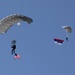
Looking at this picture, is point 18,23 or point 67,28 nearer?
point 18,23

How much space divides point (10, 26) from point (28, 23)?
2.21 metres

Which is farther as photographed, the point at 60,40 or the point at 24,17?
the point at 60,40

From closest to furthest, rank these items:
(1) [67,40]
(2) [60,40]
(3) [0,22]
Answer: (3) [0,22] → (1) [67,40] → (2) [60,40]

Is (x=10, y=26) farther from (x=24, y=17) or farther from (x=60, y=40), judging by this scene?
(x=60, y=40)

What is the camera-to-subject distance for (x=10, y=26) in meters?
65.1

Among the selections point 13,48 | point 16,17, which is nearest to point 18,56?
point 13,48

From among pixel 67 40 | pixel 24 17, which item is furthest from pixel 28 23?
pixel 67 40

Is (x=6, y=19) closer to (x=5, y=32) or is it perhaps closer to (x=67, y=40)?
(x=5, y=32)

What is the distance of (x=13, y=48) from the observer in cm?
6675

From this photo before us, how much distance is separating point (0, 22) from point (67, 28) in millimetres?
10916

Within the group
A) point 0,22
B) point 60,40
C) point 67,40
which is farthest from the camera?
point 60,40

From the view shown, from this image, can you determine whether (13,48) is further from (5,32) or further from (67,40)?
(67,40)

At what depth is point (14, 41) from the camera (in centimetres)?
6762

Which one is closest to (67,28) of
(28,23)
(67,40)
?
(67,40)
